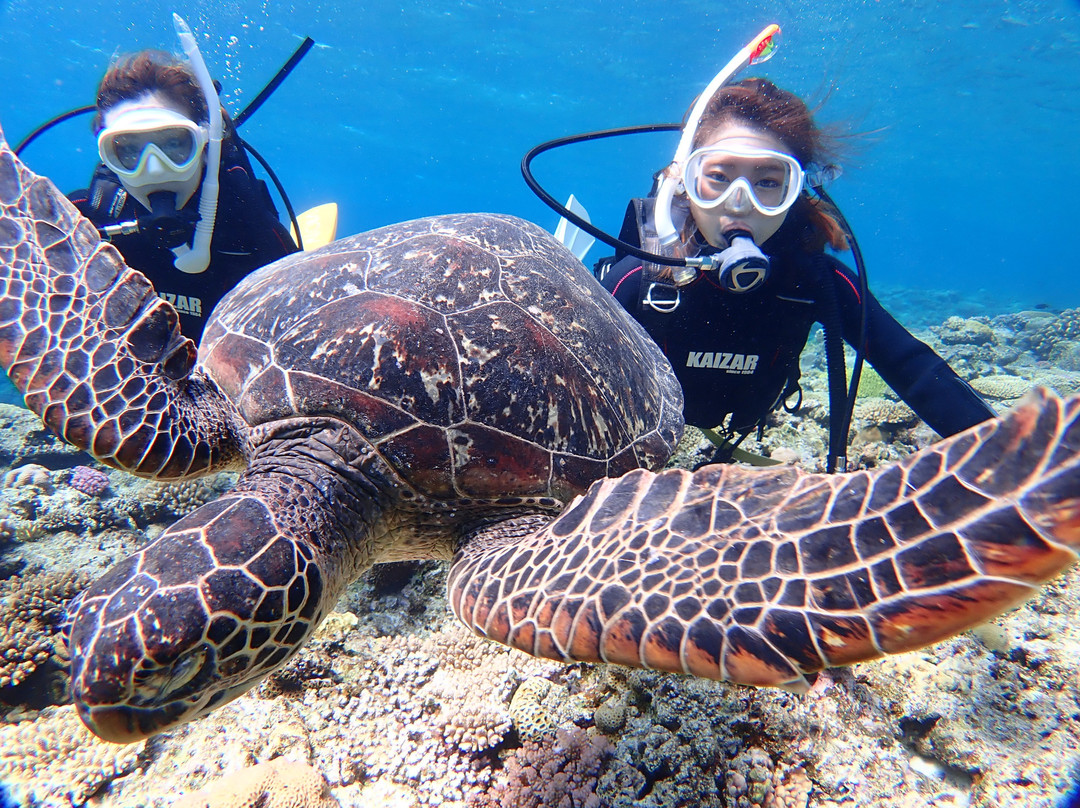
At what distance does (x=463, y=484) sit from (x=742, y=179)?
2330mm

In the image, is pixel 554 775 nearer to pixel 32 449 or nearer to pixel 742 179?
pixel 742 179

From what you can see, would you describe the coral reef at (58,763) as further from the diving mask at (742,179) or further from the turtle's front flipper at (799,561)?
the diving mask at (742,179)

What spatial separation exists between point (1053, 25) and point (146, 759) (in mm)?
35305

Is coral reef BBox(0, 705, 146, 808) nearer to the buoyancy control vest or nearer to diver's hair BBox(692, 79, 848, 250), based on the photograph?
the buoyancy control vest

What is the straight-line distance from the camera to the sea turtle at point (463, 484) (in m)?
0.96

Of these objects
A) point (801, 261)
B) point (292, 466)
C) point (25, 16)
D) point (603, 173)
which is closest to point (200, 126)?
point (292, 466)

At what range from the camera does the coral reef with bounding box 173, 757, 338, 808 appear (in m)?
1.61

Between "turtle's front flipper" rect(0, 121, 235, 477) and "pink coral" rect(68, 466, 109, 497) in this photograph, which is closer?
"turtle's front flipper" rect(0, 121, 235, 477)

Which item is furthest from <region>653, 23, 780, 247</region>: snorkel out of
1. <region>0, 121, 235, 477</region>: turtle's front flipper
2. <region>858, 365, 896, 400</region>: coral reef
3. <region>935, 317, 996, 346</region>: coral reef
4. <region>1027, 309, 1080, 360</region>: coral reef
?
<region>1027, 309, 1080, 360</region>: coral reef

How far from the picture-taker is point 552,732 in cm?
181

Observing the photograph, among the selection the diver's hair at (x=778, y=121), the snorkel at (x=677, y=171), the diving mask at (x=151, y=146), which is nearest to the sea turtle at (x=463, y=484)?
the snorkel at (x=677, y=171)

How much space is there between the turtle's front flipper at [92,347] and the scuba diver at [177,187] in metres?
1.71

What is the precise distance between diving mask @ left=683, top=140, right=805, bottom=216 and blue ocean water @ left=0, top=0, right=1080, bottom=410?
80 centimetres

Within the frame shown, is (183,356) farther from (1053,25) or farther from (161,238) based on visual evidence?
(1053,25)
